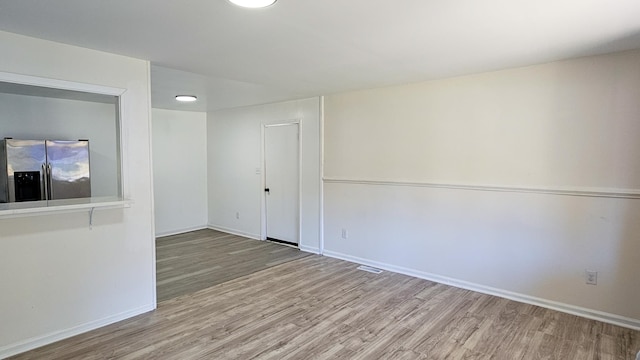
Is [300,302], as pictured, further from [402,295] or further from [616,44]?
[616,44]

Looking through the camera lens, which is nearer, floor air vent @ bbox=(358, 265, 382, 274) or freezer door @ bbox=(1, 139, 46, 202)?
freezer door @ bbox=(1, 139, 46, 202)

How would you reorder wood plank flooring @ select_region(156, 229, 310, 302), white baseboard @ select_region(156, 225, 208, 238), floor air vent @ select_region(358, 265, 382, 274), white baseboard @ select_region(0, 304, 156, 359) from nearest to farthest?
white baseboard @ select_region(0, 304, 156, 359) → wood plank flooring @ select_region(156, 229, 310, 302) → floor air vent @ select_region(358, 265, 382, 274) → white baseboard @ select_region(156, 225, 208, 238)

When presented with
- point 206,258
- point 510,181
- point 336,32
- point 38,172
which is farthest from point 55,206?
point 510,181

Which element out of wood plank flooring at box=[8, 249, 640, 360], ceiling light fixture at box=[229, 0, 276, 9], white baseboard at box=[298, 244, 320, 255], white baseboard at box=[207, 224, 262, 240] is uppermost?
ceiling light fixture at box=[229, 0, 276, 9]

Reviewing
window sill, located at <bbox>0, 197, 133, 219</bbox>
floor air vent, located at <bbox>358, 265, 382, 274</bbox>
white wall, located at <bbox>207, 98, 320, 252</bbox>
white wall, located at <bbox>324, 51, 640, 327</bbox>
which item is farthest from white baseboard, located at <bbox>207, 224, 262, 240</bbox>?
window sill, located at <bbox>0, 197, 133, 219</bbox>

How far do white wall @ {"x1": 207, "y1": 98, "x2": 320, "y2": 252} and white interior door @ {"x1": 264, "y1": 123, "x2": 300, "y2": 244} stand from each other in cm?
16

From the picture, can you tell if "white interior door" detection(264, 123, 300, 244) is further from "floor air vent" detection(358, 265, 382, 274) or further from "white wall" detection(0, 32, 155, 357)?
"white wall" detection(0, 32, 155, 357)

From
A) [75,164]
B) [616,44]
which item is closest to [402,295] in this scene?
[616,44]

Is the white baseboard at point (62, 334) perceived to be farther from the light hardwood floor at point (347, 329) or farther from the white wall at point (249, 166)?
the white wall at point (249, 166)

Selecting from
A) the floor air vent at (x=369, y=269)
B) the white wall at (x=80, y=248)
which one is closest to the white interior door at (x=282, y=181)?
the floor air vent at (x=369, y=269)

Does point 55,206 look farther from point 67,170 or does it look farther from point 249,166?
point 249,166

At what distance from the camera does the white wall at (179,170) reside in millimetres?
6238

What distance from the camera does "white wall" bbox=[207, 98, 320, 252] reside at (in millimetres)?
5195

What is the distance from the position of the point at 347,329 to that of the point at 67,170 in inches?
120
